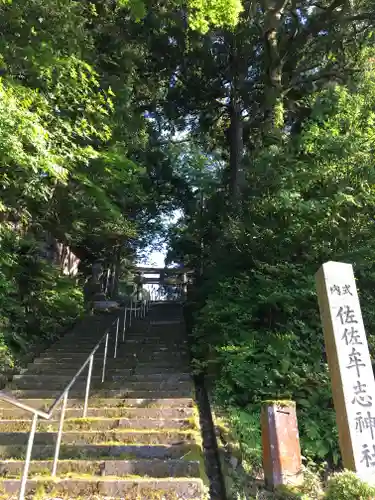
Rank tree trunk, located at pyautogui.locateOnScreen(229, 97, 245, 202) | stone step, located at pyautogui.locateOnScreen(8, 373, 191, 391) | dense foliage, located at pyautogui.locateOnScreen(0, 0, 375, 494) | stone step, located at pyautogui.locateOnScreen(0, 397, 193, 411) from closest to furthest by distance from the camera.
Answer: stone step, located at pyautogui.locateOnScreen(0, 397, 193, 411) < dense foliage, located at pyautogui.locateOnScreen(0, 0, 375, 494) < stone step, located at pyautogui.locateOnScreen(8, 373, 191, 391) < tree trunk, located at pyautogui.locateOnScreen(229, 97, 245, 202)

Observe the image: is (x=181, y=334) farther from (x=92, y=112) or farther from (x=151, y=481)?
(x=151, y=481)

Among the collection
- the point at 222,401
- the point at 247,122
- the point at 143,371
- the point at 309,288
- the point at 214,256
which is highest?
the point at 247,122

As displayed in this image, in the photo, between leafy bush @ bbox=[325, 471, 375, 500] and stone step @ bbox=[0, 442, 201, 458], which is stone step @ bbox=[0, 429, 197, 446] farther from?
leafy bush @ bbox=[325, 471, 375, 500]

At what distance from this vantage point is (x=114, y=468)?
416cm

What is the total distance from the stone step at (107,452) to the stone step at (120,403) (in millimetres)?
1176

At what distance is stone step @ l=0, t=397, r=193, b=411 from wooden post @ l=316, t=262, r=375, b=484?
2396 millimetres

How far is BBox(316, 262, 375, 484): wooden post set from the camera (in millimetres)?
3974

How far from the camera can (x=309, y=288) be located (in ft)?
23.2

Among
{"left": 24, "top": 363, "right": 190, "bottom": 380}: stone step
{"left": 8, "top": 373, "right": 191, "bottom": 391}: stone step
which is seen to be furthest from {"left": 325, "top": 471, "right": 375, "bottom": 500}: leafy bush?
{"left": 24, "top": 363, "right": 190, "bottom": 380}: stone step

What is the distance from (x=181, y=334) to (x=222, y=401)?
15.3 ft

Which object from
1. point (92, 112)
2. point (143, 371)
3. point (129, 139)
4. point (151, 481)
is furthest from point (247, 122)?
point (151, 481)

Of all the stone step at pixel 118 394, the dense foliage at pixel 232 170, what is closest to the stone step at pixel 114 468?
the dense foliage at pixel 232 170

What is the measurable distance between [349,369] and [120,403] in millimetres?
3276

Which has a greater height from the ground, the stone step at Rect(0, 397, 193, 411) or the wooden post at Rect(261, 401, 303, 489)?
the stone step at Rect(0, 397, 193, 411)
